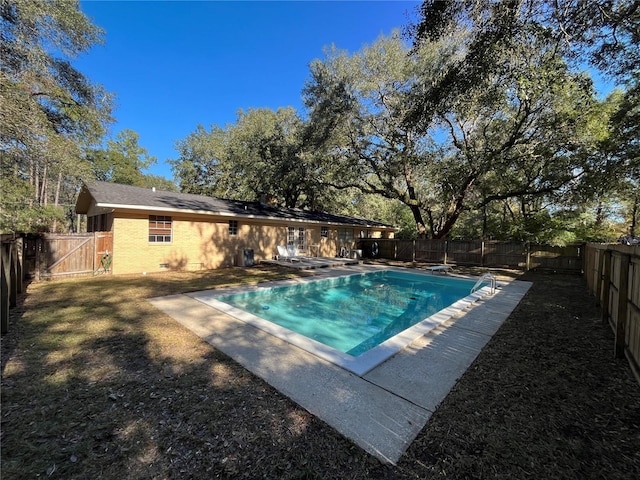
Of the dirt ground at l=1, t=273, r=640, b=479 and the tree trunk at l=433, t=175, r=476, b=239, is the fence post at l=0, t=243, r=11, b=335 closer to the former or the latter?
the dirt ground at l=1, t=273, r=640, b=479

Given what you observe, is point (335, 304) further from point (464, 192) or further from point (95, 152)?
point (95, 152)

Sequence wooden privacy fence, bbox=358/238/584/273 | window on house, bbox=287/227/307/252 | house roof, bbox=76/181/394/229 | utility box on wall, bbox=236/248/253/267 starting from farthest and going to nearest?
window on house, bbox=287/227/307/252
wooden privacy fence, bbox=358/238/584/273
utility box on wall, bbox=236/248/253/267
house roof, bbox=76/181/394/229

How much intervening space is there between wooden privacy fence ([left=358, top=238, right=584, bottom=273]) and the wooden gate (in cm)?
1634

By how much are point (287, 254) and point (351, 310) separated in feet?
24.4

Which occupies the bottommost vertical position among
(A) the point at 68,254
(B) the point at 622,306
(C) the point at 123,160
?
(A) the point at 68,254

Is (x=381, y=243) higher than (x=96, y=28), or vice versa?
(x=96, y=28)

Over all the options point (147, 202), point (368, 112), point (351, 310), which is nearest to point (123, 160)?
point (147, 202)

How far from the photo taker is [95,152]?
29.4 m

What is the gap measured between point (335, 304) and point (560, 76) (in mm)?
7522

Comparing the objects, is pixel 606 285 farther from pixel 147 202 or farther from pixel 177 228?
pixel 147 202

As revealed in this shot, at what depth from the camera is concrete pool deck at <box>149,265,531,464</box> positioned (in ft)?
8.20

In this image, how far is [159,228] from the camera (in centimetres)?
1103

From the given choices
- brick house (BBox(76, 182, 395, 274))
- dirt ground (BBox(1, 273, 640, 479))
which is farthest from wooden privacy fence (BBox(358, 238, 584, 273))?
dirt ground (BBox(1, 273, 640, 479))

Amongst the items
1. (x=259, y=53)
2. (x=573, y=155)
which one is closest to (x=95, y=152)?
(x=259, y=53)
